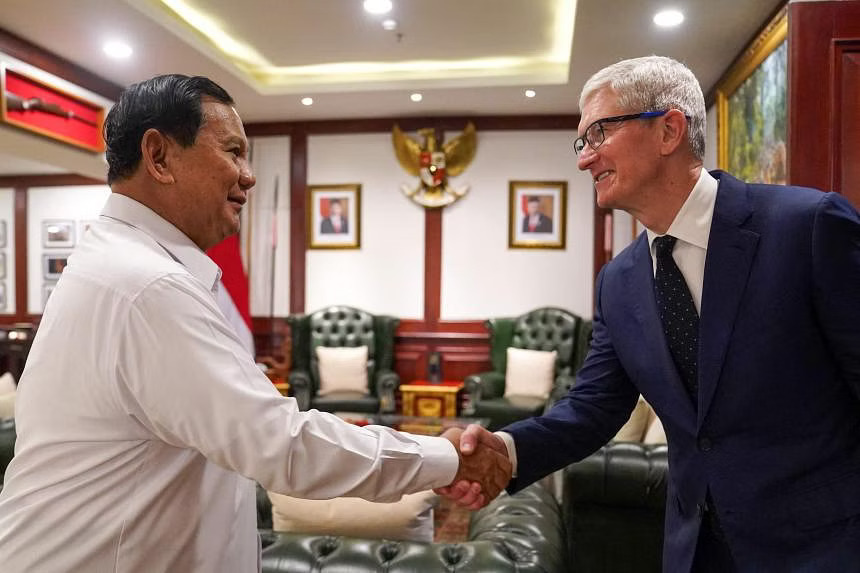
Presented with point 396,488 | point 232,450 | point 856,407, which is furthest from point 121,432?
point 856,407

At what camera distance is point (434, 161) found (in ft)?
21.9

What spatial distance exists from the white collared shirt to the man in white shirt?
690 mm

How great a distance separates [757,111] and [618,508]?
110 inches

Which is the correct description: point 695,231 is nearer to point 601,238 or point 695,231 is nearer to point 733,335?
point 733,335

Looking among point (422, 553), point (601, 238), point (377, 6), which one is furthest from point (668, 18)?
point (422, 553)

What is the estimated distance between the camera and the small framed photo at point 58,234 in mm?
8305

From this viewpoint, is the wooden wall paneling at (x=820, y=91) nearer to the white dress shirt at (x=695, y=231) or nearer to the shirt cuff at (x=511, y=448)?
the white dress shirt at (x=695, y=231)

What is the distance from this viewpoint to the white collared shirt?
1341 millimetres

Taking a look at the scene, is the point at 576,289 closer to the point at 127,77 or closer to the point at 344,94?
the point at 344,94

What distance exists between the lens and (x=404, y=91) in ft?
19.5

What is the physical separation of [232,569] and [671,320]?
92cm

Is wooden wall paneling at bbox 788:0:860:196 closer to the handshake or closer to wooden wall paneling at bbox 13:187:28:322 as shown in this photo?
the handshake

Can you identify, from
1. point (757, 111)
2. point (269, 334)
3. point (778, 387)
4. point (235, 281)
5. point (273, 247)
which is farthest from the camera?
point (269, 334)

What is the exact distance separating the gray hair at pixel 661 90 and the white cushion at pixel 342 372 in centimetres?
511
